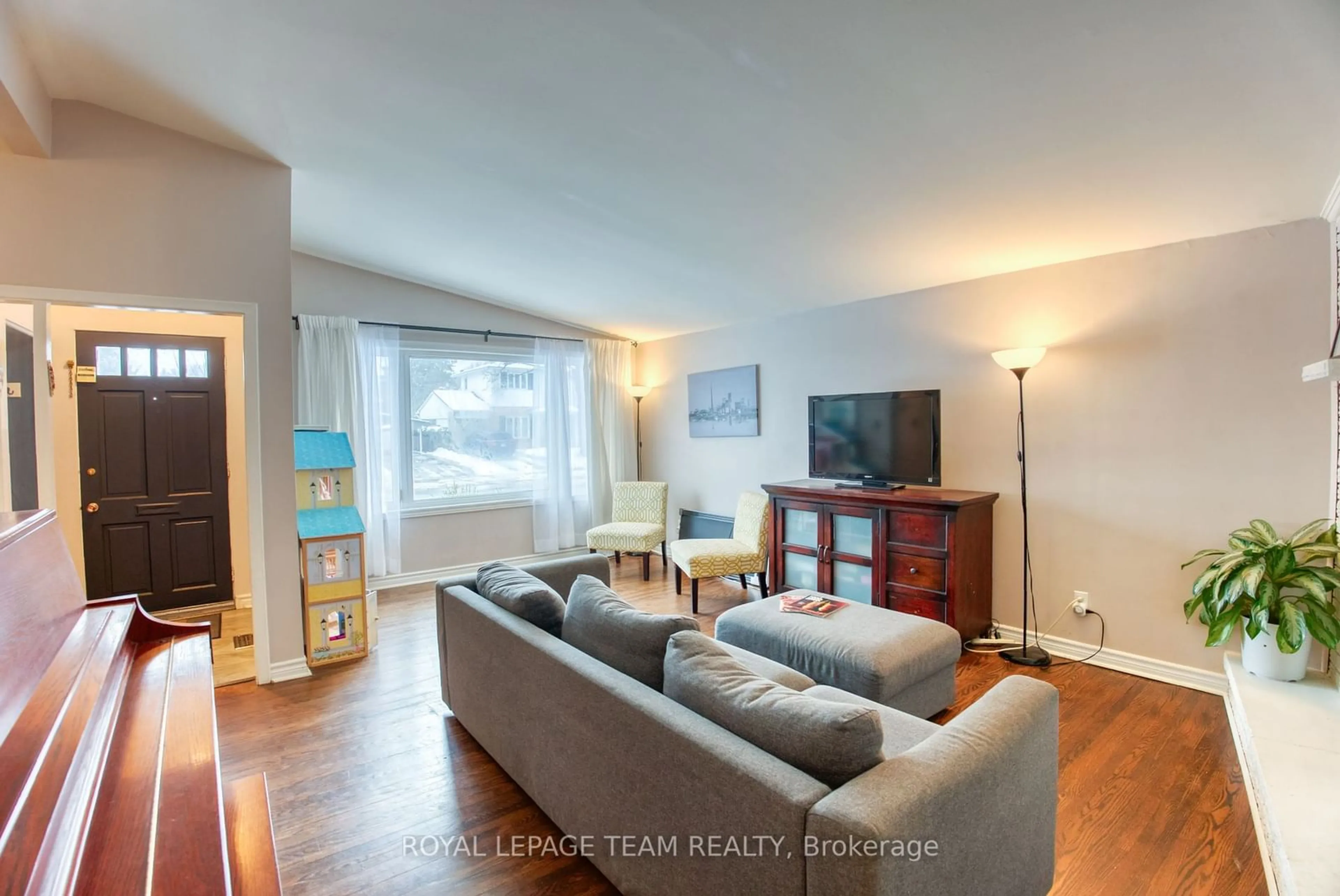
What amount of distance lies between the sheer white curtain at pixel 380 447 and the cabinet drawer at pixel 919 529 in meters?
3.84

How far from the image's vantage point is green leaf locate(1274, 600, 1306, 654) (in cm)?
231

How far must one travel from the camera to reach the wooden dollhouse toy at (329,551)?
3.34 metres

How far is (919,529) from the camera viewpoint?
11.0ft

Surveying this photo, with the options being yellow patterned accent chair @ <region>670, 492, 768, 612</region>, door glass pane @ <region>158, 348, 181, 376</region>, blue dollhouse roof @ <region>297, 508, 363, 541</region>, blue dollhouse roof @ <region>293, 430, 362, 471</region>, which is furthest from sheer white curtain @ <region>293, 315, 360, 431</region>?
yellow patterned accent chair @ <region>670, 492, 768, 612</region>

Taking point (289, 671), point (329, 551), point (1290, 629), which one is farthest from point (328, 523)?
point (1290, 629)

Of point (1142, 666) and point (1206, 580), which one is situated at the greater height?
point (1206, 580)

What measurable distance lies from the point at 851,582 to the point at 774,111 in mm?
2691

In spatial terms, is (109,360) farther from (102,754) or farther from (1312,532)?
(1312,532)

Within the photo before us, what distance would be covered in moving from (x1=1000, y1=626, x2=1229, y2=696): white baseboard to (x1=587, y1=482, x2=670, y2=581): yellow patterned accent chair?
9.29 feet

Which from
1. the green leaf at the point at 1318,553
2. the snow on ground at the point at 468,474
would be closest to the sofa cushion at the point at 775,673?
the green leaf at the point at 1318,553

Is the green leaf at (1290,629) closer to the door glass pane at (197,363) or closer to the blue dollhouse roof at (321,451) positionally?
the blue dollhouse roof at (321,451)

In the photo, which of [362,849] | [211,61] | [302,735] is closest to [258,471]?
[302,735]

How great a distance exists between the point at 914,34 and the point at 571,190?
1.86 m

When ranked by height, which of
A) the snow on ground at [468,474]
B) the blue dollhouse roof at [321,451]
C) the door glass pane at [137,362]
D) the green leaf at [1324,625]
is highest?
the door glass pane at [137,362]
